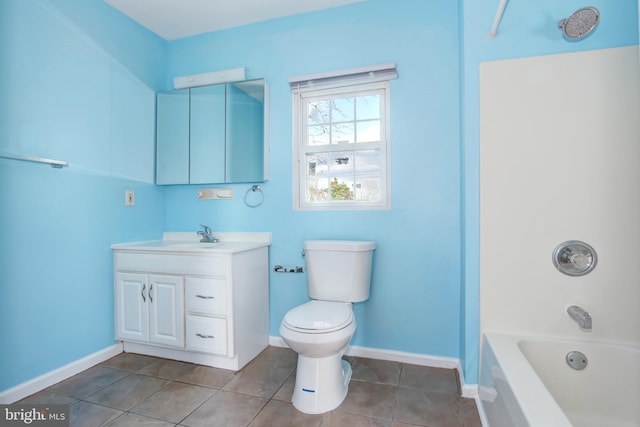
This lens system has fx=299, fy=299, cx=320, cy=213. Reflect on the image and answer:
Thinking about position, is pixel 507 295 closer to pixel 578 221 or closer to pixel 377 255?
pixel 578 221

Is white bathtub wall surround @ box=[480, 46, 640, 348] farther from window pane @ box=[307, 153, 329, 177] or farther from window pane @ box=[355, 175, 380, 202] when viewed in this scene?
window pane @ box=[307, 153, 329, 177]

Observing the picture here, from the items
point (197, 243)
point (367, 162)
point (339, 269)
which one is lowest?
point (339, 269)

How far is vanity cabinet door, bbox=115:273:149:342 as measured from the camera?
2.01 meters

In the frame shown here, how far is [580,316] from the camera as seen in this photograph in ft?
4.24

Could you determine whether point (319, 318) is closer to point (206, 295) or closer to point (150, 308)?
point (206, 295)

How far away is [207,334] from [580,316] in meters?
1.94

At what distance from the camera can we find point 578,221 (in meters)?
1.41

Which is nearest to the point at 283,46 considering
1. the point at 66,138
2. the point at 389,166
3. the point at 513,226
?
the point at 389,166

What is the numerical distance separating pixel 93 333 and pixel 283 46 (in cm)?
239

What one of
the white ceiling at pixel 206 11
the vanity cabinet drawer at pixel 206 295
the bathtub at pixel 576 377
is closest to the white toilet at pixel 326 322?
the vanity cabinet drawer at pixel 206 295

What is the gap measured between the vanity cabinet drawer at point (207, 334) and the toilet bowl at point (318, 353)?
0.54 m


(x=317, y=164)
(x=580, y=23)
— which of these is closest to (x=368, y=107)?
(x=317, y=164)

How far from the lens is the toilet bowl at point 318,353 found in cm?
143

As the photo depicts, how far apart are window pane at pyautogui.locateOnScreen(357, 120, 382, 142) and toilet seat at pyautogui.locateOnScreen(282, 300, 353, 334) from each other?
1.13 m
